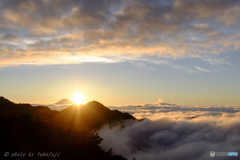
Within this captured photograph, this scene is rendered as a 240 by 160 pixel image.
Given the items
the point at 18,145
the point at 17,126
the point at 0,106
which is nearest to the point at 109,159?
the point at 18,145

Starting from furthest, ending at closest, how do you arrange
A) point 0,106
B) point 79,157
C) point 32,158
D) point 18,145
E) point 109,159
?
point 0,106 < point 109,159 < point 79,157 < point 18,145 < point 32,158

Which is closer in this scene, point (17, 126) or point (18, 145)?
point (18, 145)

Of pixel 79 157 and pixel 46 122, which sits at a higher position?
pixel 46 122

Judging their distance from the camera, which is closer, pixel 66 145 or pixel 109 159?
pixel 66 145

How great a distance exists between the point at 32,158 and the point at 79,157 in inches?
387

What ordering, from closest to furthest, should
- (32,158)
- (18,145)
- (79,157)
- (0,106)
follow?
(32,158)
(18,145)
(79,157)
(0,106)

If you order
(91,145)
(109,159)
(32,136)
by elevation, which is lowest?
(109,159)

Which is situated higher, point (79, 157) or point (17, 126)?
point (17, 126)

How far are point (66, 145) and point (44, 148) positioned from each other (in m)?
4.82

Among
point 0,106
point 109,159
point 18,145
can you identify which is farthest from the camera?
point 0,106

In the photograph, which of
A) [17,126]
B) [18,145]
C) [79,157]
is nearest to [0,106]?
[17,126]

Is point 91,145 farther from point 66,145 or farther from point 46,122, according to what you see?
point 46,122

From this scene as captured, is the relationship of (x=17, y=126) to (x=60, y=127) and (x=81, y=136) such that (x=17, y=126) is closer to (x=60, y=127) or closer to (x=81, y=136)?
(x=60, y=127)

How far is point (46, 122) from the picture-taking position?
4406 cm
